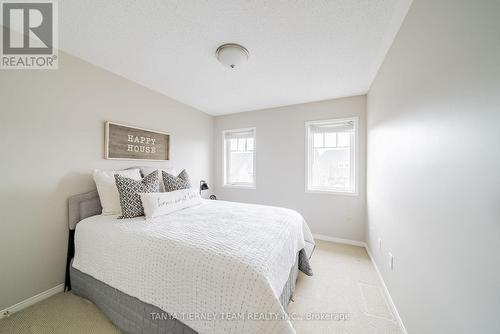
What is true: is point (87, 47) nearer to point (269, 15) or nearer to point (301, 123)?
point (269, 15)

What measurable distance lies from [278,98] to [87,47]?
2458mm

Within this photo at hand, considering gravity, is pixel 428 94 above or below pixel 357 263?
above

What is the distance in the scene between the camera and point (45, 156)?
171 centimetres

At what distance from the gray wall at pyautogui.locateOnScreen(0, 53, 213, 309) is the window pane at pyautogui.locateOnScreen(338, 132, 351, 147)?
10.9 ft

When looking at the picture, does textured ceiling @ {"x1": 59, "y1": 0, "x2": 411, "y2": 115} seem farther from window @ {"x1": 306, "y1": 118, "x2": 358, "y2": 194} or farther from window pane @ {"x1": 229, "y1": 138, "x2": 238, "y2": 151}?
window pane @ {"x1": 229, "y1": 138, "x2": 238, "y2": 151}

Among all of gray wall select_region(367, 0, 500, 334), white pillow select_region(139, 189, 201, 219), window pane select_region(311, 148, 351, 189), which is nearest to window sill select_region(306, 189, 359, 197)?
window pane select_region(311, 148, 351, 189)

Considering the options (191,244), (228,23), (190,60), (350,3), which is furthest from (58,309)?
(350,3)

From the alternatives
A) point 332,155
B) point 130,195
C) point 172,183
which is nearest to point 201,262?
point 130,195

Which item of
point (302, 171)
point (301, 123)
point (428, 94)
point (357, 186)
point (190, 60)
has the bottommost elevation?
point (357, 186)

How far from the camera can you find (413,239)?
4.05 feet

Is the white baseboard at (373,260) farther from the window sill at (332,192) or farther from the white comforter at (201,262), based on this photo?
the white comforter at (201,262)

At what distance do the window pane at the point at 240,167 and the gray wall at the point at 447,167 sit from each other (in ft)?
8.48

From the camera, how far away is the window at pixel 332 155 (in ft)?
9.86

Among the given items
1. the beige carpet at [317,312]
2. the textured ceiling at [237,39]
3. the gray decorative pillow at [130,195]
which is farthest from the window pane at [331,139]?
the gray decorative pillow at [130,195]
